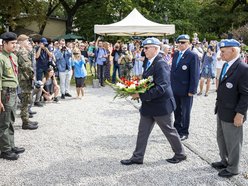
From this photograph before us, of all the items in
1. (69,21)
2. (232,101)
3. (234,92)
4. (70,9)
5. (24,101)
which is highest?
(70,9)

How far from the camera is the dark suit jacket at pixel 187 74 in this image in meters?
6.15

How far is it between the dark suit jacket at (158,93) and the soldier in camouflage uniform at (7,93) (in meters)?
2.23

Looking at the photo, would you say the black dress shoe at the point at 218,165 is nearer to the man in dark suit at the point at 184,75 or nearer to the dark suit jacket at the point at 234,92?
the dark suit jacket at the point at 234,92

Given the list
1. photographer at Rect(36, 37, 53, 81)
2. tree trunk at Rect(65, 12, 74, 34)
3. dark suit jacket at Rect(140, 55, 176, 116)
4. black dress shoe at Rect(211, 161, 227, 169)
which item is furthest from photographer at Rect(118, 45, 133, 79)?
tree trunk at Rect(65, 12, 74, 34)

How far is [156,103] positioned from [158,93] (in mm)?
238

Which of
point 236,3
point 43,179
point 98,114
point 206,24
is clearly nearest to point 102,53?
point 98,114

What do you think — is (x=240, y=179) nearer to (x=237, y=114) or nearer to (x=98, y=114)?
(x=237, y=114)

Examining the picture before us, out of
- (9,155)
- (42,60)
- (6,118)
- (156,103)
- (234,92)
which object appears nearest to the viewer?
(234,92)

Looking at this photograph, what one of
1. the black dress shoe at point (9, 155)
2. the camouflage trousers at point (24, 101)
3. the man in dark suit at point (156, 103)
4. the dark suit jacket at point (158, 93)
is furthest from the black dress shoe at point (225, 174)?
the camouflage trousers at point (24, 101)

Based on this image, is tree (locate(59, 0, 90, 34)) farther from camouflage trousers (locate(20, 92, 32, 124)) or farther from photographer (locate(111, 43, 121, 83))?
camouflage trousers (locate(20, 92, 32, 124))

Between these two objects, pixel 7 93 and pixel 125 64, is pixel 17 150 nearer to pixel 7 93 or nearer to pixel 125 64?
pixel 7 93

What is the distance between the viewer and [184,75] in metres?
6.24

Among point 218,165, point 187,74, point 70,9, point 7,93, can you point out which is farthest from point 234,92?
point 70,9

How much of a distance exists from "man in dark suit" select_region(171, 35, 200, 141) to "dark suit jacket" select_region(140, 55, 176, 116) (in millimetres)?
1363
